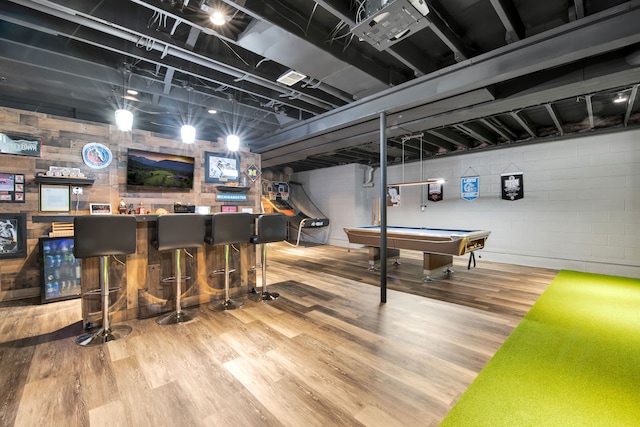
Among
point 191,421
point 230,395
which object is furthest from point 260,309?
point 191,421

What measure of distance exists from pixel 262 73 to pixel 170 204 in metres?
3.14

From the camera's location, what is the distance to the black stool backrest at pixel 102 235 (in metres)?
2.51

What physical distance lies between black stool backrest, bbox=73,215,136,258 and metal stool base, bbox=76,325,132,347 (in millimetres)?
846

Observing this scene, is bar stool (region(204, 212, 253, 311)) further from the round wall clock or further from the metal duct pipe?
the round wall clock

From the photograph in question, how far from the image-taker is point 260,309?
11.6 feet

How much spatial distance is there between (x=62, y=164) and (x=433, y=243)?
6.20m

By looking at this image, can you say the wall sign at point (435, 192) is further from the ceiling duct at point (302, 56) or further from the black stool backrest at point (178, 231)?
the black stool backrest at point (178, 231)

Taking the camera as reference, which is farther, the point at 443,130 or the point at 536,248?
the point at 536,248

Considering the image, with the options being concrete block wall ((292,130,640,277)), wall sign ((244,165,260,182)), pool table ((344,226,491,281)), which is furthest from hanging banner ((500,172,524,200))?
wall sign ((244,165,260,182))

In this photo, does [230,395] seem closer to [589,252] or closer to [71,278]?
[71,278]

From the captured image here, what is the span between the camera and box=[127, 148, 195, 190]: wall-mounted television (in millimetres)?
4680

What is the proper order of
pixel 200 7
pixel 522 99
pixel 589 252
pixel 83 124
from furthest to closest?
1. pixel 589 252
2. pixel 83 124
3. pixel 522 99
4. pixel 200 7

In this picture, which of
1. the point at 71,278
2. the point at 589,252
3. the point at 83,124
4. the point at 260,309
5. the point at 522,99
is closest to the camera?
the point at 260,309

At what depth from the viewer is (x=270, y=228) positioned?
3.77 meters
